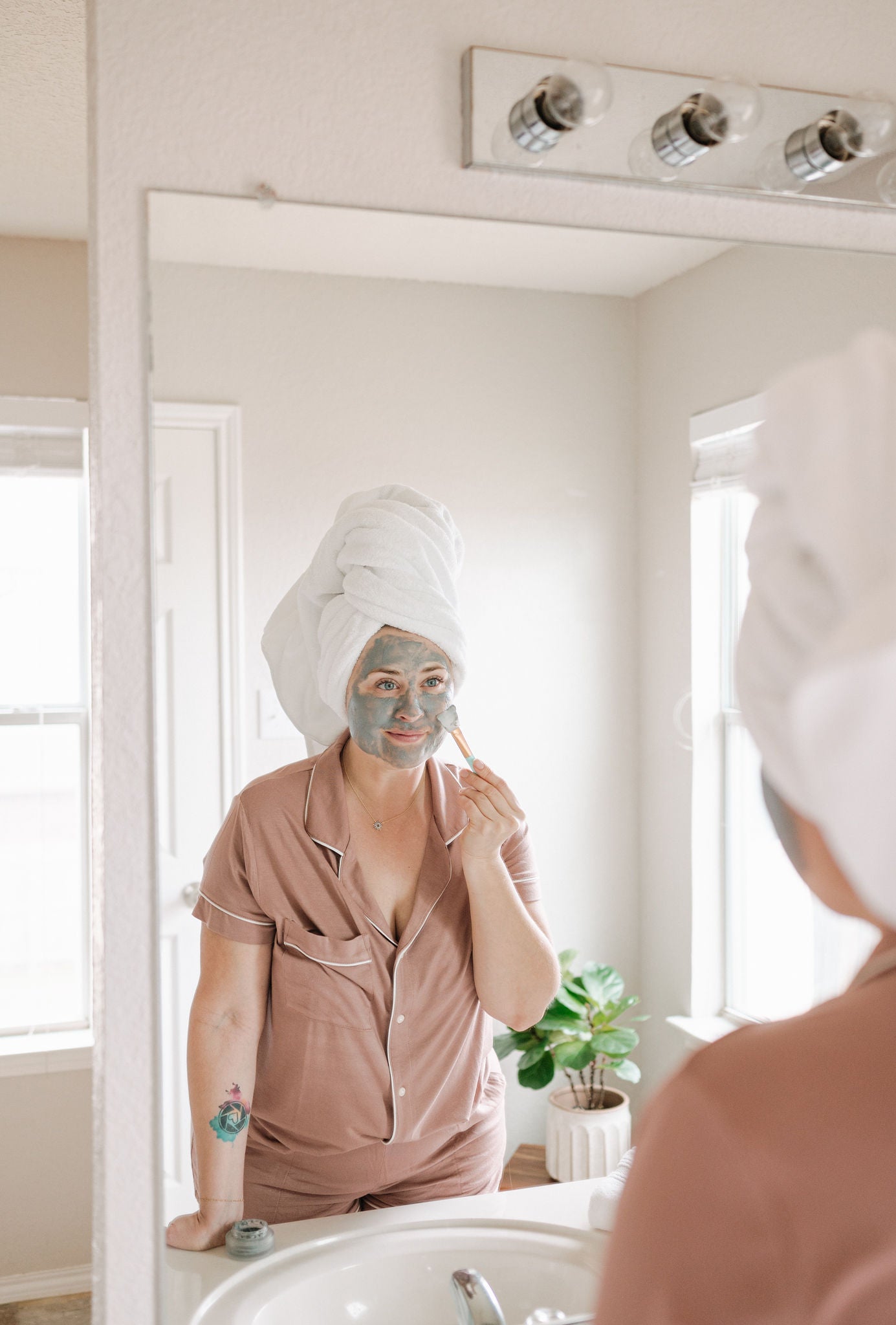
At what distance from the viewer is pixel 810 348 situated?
122 cm

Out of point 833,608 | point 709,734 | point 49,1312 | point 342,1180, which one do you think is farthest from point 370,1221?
point 49,1312

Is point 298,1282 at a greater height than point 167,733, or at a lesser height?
lesser

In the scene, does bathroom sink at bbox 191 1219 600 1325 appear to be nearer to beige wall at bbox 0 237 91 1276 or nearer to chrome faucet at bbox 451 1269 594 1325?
chrome faucet at bbox 451 1269 594 1325

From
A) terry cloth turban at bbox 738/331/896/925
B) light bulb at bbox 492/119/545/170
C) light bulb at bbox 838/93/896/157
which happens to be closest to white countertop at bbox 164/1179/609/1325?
terry cloth turban at bbox 738/331/896/925

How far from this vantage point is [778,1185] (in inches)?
18.7

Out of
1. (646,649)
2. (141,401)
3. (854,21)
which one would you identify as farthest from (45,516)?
(854,21)

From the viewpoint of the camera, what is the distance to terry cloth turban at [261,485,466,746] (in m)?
1.02

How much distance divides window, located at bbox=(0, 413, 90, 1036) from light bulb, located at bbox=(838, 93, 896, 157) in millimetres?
930

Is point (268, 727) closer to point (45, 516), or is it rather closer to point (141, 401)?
point (141, 401)

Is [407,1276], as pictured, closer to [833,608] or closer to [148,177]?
[833,608]

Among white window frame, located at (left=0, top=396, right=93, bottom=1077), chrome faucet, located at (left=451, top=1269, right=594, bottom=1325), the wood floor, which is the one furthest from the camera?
the wood floor

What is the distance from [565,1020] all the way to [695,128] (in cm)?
91

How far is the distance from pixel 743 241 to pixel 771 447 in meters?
0.80

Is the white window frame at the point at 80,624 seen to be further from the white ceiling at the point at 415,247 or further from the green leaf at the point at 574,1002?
the green leaf at the point at 574,1002
